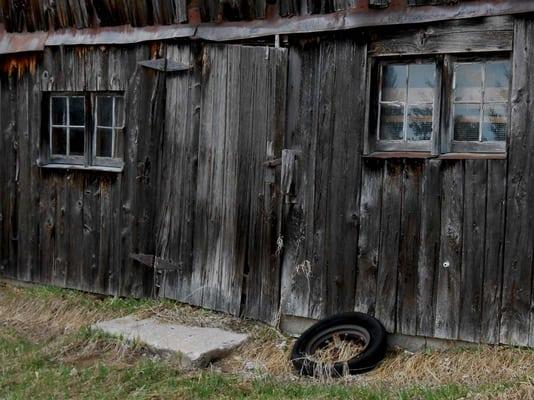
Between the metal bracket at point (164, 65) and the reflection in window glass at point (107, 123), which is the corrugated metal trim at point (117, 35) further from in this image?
the reflection in window glass at point (107, 123)

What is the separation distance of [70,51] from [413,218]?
4.54 meters

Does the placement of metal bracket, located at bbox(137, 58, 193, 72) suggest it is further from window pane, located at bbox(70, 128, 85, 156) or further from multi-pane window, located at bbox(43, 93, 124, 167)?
window pane, located at bbox(70, 128, 85, 156)

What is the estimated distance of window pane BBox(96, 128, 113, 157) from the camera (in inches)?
338

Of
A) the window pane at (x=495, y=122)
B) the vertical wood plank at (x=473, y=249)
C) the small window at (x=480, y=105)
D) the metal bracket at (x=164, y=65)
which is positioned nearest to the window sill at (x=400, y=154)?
the small window at (x=480, y=105)

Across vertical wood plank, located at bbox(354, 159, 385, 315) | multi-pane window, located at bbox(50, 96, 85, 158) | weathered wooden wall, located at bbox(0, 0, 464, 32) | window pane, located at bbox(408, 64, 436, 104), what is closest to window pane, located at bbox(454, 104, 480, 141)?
window pane, located at bbox(408, 64, 436, 104)

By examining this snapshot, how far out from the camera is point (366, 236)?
679 centimetres

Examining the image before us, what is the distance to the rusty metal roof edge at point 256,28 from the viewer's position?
6.22 meters

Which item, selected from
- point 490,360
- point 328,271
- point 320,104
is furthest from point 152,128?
point 490,360

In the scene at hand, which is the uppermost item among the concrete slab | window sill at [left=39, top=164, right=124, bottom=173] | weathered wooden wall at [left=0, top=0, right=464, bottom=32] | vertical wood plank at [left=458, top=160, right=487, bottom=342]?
weathered wooden wall at [left=0, top=0, right=464, bottom=32]

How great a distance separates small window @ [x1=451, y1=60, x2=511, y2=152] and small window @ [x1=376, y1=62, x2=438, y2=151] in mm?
210

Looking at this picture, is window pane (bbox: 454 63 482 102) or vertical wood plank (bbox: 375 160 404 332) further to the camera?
vertical wood plank (bbox: 375 160 404 332)

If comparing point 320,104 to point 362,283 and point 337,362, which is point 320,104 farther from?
point 337,362

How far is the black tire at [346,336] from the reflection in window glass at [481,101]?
5.87ft

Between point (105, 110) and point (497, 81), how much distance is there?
174 inches
